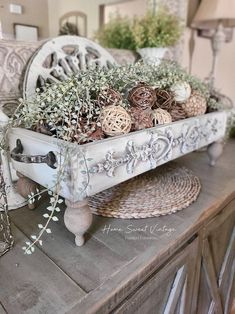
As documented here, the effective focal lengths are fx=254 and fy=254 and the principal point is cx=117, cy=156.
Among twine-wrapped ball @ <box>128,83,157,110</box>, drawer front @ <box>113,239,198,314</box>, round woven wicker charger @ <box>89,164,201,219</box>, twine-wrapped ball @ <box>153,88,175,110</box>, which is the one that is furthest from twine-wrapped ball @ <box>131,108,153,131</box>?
drawer front @ <box>113,239,198,314</box>

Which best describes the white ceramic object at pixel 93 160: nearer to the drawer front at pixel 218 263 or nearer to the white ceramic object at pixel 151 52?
the drawer front at pixel 218 263

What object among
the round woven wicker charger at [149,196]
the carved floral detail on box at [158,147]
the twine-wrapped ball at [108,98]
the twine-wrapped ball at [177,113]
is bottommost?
the round woven wicker charger at [149,196]

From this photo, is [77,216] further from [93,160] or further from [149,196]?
[149,196]

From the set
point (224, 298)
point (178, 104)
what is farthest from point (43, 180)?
point (224, 298)

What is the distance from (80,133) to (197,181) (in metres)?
0.50

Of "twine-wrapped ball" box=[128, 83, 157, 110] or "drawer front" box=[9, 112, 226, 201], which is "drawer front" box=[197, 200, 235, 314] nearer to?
"drawer front" box=[9, 112, 226, 201]

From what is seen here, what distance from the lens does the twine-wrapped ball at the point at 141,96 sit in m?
0.64

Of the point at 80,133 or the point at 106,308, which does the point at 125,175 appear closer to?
the point at 80,133

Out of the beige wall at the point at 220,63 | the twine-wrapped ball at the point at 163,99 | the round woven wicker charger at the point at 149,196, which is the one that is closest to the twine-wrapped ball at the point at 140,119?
the twine-wrapped ball at the point at 163,99

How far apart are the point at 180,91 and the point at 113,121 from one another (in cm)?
32

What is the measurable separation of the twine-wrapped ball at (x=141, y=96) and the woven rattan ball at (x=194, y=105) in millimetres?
200

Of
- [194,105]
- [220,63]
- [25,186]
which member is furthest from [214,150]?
[220,63]

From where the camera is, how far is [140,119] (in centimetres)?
63

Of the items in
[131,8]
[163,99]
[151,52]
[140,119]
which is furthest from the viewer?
[131,8]
